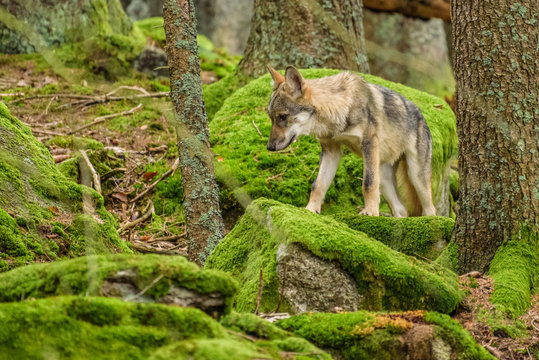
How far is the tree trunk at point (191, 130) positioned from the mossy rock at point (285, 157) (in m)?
1.51

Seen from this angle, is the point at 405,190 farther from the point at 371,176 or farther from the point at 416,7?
→ the point at 416,7

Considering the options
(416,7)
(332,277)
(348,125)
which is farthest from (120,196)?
(416,7)

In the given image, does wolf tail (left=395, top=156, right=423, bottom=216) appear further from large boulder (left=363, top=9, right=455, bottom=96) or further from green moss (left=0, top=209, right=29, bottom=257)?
large boulder (left=363, top=9, right=455, bottom=96)

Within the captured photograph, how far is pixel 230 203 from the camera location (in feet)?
26.0

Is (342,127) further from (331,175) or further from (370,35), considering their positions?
(370,35)

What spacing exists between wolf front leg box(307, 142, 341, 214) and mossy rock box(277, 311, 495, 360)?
3630mm

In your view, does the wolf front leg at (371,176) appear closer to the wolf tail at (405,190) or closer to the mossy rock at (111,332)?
the wolf tail at (405,190)

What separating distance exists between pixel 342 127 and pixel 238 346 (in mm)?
4885

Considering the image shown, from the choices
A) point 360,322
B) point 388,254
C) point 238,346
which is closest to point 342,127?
point 388,254

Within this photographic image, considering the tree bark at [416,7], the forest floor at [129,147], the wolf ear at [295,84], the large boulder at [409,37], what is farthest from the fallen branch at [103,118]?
the large boulder at [409,37]

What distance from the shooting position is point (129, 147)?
9.19 meters

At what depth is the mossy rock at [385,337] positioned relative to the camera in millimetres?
3576

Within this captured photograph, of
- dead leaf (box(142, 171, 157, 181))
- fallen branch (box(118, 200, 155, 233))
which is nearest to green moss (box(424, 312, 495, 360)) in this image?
fallen branch (box(118, 200, 155, 233))

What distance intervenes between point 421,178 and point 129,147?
4.31 meters
